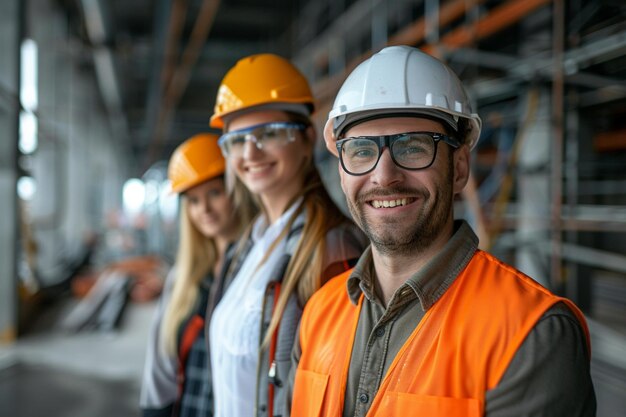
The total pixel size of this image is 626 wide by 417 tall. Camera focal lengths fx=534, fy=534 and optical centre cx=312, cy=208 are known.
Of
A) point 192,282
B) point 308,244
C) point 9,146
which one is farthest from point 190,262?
point 9,146

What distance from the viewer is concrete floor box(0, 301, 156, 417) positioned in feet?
16.3

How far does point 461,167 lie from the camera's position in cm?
155

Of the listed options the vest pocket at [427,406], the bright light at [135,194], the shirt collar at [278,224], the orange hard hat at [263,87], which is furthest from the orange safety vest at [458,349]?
the bright light at [135,194]

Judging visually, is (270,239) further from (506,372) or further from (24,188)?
(24,188)

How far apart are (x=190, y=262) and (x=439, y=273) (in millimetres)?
1880

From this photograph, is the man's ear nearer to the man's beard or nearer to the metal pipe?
the man's beard

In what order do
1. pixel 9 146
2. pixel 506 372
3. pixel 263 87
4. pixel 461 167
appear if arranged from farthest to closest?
pixel 9 146
pixel 263 87
pixel 461 167
pixel 506 372

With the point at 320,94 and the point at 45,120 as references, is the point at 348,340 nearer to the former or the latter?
the point at 320,94

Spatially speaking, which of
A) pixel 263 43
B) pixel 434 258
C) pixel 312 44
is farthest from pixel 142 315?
pixel 263 43

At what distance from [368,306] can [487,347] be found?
1.35 feet

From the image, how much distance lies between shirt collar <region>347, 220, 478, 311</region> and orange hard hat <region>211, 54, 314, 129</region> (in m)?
1.00

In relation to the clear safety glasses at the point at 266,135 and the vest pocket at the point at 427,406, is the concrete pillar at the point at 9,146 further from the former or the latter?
the vest pocket at the point at 427,406

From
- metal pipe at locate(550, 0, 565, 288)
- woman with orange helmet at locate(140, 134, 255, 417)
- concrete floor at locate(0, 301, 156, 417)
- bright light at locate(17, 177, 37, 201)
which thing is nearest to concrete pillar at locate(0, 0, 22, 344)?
bright light at locate(17, 177, 37, 201)

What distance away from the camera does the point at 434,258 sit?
4.60ft
